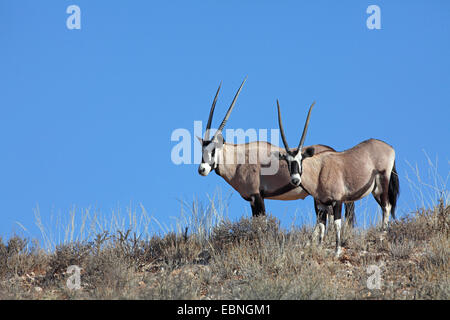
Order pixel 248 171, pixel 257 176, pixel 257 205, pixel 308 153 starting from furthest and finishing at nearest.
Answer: pixel 248 171, pixel 257 176, pixel 257 205, pixel 308 153

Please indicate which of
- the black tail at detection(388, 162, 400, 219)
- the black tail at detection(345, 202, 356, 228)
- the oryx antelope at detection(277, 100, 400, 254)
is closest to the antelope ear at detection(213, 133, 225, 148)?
the oryx antelope at detection(277, 100, 400, 254)

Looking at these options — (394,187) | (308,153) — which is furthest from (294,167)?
(394,187)

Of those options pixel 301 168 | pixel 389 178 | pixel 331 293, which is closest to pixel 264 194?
pixel 301 168

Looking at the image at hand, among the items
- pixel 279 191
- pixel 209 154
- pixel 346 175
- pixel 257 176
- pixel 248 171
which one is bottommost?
pixel 279 191

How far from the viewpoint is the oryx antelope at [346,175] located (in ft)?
31.3

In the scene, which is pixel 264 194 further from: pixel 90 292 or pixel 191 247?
pixel 90 292

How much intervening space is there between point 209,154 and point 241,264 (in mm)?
3022

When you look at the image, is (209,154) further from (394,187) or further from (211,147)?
(394,187)

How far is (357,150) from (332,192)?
156 cm

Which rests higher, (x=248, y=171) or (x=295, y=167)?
(x=248, y=171)

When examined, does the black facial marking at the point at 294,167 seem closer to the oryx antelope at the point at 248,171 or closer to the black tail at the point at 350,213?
the oryx antelope at the point at 248,171

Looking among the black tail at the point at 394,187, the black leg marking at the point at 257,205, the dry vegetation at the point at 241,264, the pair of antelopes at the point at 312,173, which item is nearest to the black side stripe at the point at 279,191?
the pair of antelopes at the point at 312,173

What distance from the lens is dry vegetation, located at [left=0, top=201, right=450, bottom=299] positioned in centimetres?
734

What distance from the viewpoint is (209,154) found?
428 inches
